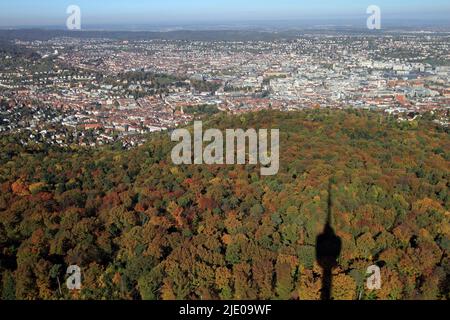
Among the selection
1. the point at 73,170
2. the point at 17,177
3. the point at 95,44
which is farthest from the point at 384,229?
the point at 95,44

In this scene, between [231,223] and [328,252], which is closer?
[328,252]

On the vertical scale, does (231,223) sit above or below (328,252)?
above

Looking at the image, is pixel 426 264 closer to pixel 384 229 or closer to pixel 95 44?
pixel 384 229
